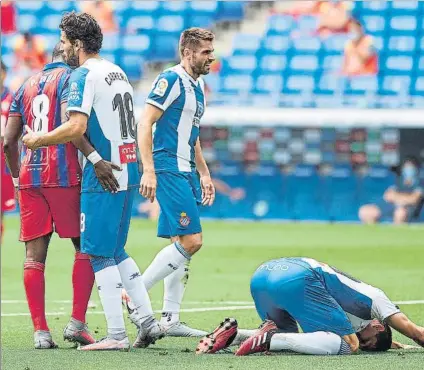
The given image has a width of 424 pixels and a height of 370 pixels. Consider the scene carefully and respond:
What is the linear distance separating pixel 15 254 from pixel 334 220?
8719mm

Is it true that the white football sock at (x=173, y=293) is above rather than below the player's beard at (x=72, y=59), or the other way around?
below

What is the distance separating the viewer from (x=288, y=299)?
6996 millimetres

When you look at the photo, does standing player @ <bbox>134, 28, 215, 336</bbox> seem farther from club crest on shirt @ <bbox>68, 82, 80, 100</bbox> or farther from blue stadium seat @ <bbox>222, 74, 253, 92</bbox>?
blue stadium seat @ <bbox>222, 74, 253, 92</bbox>

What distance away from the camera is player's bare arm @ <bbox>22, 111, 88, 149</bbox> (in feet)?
23.3

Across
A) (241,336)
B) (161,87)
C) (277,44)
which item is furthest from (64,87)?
(277,44)

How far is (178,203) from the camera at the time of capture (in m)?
8.18

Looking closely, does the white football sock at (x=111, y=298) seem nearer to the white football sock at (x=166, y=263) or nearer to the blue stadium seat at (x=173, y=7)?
the white football sock at (x=166, y=263)

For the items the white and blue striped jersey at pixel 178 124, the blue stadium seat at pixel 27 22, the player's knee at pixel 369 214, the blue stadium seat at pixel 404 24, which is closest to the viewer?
the white and blue striped jersey at pixel 178 124

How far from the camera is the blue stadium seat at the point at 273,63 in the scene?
84.1 feet

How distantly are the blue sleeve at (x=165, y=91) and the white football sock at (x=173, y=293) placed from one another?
3.52 ft

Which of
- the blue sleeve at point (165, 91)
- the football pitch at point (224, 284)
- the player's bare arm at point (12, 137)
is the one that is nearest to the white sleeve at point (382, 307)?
the football pitch at point (224, 284)

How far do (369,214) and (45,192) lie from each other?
15.9 metres

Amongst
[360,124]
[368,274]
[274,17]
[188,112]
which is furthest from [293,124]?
[188,112]

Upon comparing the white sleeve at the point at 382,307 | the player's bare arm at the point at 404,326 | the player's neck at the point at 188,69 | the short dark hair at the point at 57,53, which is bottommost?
the player's bare arm at the point at 404,326
